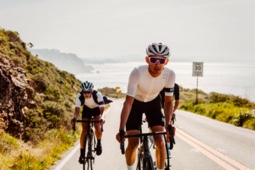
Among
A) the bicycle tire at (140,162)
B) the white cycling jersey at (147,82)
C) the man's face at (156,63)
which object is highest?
the man's face at (156,63)

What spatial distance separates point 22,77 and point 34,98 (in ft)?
3.84

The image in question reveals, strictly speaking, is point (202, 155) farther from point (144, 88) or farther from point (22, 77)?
point (22, 77)

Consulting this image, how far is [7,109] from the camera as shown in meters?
11.8

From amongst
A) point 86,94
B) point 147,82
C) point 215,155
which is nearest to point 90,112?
point 86,94

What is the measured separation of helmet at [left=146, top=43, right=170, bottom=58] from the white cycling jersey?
330 millimetres

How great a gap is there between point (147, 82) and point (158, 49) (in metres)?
0.56

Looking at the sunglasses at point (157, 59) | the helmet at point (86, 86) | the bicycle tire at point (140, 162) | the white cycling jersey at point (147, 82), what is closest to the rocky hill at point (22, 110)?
the helmet at point (86, 86)

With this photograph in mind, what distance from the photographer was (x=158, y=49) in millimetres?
4660

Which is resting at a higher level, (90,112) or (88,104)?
(88,104)

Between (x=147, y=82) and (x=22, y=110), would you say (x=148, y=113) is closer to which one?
(x=147, y=82)

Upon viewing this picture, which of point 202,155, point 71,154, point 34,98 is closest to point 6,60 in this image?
point 34,98

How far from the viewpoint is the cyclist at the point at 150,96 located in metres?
4.66

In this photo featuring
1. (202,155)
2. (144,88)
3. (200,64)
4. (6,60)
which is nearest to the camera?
(144,88)

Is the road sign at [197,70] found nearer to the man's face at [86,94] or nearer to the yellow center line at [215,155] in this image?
the yellow center line at [215,155]
